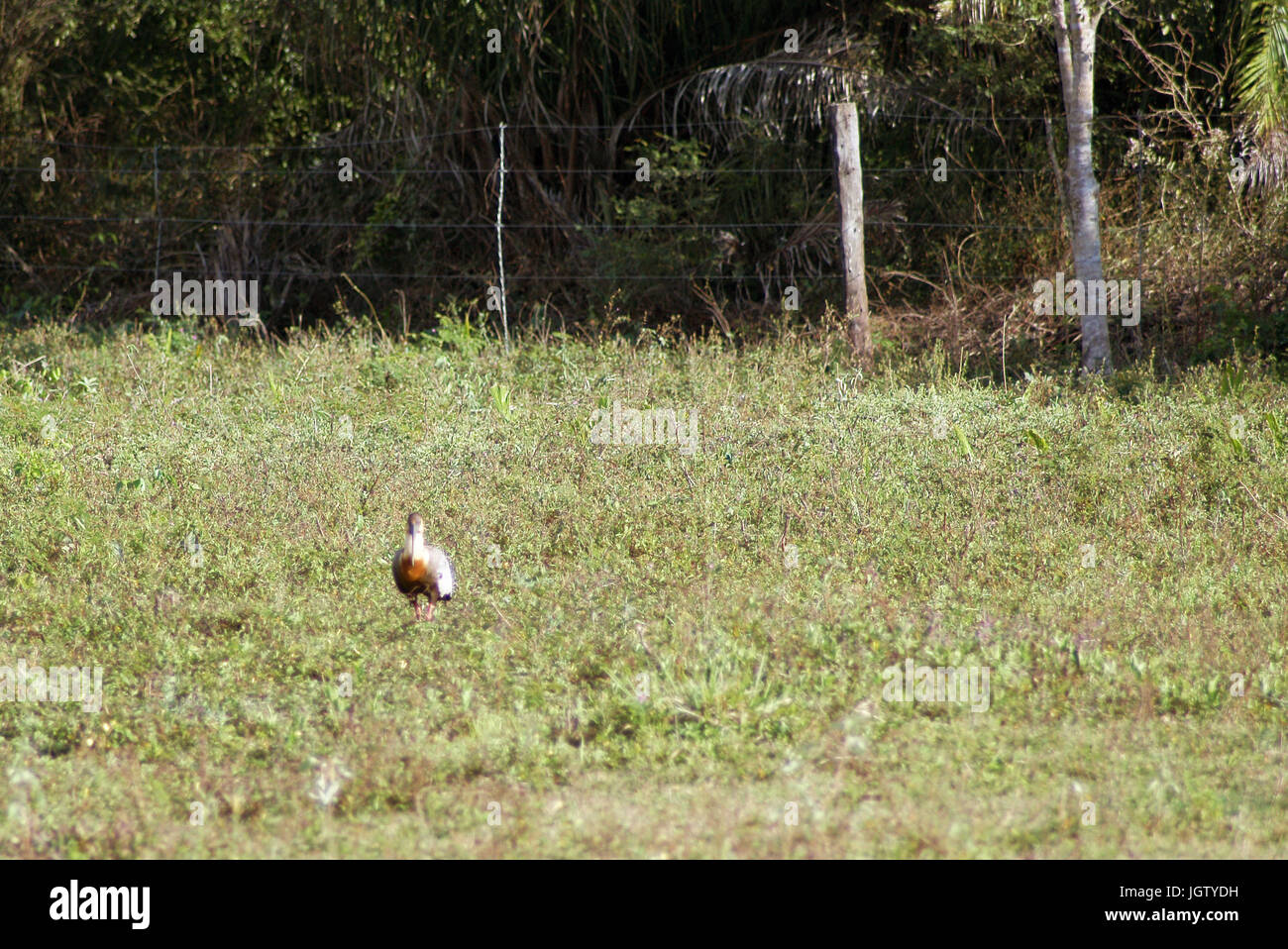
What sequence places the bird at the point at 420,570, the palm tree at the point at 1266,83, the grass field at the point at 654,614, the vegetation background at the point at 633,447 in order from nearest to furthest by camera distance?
the grass field at the point at 654,614, the vegetation background at the point at 633,447, the bird at the point at 420,570, the palm tree at the point at 1266,83

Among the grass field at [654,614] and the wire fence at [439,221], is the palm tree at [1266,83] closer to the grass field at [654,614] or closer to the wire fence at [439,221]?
the wire fence at [439,221]

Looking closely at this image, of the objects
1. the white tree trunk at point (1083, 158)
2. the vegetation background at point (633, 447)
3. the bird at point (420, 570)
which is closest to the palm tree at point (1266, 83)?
the vegetation background at point (633, 447)

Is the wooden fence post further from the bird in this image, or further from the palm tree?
the bird

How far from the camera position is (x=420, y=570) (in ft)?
16.4

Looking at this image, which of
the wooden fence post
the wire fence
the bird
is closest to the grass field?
the bird

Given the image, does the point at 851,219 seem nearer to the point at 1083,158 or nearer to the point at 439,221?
the point at 1083,158

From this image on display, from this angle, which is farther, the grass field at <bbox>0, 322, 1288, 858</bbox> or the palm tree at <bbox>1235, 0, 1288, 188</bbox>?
the palm tree at <bbox>1235, 0, 1288, 188</bbox>

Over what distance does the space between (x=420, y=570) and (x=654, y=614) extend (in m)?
0.97

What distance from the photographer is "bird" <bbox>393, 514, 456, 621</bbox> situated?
497 cm

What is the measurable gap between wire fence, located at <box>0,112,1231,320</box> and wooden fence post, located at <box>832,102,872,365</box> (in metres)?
0.99

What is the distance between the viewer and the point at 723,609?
17.0 ft

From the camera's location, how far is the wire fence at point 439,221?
396 inches

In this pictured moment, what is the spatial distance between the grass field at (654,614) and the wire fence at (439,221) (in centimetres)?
187

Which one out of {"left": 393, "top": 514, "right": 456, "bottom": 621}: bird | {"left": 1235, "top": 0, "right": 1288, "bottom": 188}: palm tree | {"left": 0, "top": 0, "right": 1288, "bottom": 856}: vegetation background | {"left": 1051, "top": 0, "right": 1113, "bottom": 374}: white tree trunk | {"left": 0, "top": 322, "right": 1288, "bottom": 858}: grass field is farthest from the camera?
{"left": 1235, "top": 0, "right": 1288, "bottom": 188}: palm tree
